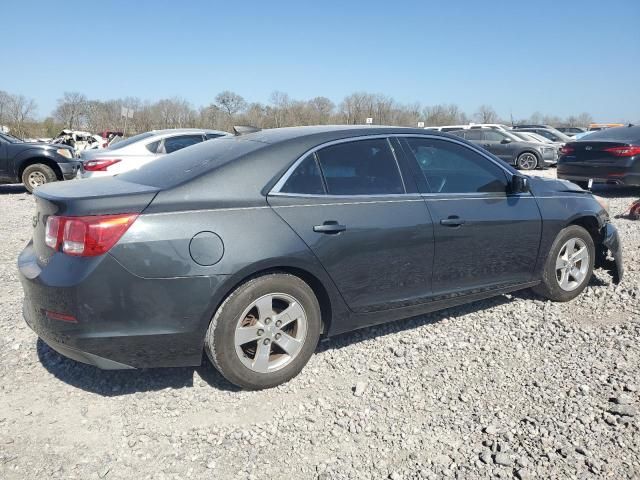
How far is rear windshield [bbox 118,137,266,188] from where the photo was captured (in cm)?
298

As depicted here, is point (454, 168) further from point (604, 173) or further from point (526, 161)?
point (526, 161)

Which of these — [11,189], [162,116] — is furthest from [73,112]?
[11,189]

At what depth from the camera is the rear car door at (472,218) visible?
3.60 metres

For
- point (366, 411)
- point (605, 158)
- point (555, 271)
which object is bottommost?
point (366, 411)

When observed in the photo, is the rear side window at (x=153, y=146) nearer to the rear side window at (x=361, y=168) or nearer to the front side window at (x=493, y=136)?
the rear side window at (x=361, y=168)

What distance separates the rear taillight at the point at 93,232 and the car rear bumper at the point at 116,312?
5 cm

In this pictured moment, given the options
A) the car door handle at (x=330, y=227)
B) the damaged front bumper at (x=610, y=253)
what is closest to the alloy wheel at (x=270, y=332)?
the car door handle at (x=330, y=227)

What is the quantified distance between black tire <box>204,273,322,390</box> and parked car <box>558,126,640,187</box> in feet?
29.4

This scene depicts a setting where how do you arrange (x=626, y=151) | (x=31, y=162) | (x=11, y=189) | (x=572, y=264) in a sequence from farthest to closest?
(x=11, y=189) → (x=31, y=162) → (x=626, y=151) → (x=572, y=264)

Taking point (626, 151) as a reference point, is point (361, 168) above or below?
below

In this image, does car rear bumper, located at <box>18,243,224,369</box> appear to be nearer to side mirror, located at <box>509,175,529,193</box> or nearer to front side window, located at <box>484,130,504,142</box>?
side mirror, located at <box>509,175,529,193</box>

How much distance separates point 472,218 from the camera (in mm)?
3701

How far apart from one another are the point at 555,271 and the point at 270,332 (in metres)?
2.69

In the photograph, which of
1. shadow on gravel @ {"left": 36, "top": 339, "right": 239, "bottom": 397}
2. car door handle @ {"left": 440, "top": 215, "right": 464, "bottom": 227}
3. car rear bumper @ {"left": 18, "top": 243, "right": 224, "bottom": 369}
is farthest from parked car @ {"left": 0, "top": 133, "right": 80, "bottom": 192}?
car door handle @ {"left": 440, "top": 215, "right": 464, "bottom": 227}
